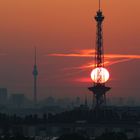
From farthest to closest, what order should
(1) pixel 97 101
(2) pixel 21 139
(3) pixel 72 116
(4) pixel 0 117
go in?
(1) pixel 97 101
(3) pixel 72 116
(4) pixel 0 117
(2) pixel 21 139

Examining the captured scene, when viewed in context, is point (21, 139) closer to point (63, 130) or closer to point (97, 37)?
point (63, 130)

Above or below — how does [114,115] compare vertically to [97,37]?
below

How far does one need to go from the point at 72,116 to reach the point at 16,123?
19.3 meters

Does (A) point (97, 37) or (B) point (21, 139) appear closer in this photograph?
(B) point (21, 139)

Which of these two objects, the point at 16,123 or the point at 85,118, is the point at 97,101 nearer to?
the point at 85,118

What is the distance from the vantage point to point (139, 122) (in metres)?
146

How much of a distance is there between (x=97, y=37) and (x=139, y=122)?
17715 mm

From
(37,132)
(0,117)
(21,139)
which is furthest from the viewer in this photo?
(0,117)

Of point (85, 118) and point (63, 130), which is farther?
point (85, 118)

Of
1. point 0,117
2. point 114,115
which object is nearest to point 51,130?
point 0,117

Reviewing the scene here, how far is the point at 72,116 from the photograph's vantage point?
151875 millimetres

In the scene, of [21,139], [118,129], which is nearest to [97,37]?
[118,129]

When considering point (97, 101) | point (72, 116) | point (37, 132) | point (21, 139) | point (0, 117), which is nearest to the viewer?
point (21, 139)

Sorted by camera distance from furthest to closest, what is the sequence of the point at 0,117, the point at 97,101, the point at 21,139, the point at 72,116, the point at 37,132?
the point at 97,101 < the point at 72,116 < the point at 0,117 < the point at 37,132 < the point at 21,139
